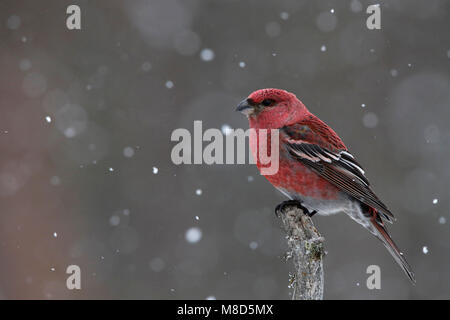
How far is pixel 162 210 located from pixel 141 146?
1106 millimetres

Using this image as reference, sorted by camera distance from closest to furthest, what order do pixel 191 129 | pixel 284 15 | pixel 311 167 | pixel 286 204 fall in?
pixel 286 204, pixel 311 167, pixel 191 129, pixel 284 15

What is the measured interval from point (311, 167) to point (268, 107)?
2.24 feet

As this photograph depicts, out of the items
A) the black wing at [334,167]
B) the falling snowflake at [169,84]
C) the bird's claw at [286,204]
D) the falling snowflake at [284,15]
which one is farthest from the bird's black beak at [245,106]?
the falling snowflake at [284,15]

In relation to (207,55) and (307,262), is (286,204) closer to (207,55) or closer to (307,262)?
(307,262)

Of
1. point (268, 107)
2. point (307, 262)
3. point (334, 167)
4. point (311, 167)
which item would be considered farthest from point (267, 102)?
point (307, 262)

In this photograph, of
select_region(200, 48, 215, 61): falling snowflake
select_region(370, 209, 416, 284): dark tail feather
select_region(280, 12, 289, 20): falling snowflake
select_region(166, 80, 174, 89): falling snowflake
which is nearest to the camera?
select_region(370, 209, 416, 284): dark tail feather

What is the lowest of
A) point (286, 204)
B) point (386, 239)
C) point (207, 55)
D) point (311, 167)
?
point (386, 239)

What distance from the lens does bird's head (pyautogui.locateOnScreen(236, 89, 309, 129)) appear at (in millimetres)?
4691

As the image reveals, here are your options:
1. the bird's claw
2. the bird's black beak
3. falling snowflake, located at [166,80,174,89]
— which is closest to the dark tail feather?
the bird's claw

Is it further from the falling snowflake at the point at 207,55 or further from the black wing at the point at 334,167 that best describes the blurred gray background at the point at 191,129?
the black wing at the point at 334,167

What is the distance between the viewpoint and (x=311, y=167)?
4.64 meters

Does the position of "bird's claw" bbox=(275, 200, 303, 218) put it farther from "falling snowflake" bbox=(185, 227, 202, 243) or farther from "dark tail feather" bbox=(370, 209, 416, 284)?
"falling snowflake" bbox=(185, 227, 202, 243)

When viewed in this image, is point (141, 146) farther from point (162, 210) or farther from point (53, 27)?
point (53, 27)

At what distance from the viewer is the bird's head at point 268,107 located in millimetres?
4691
